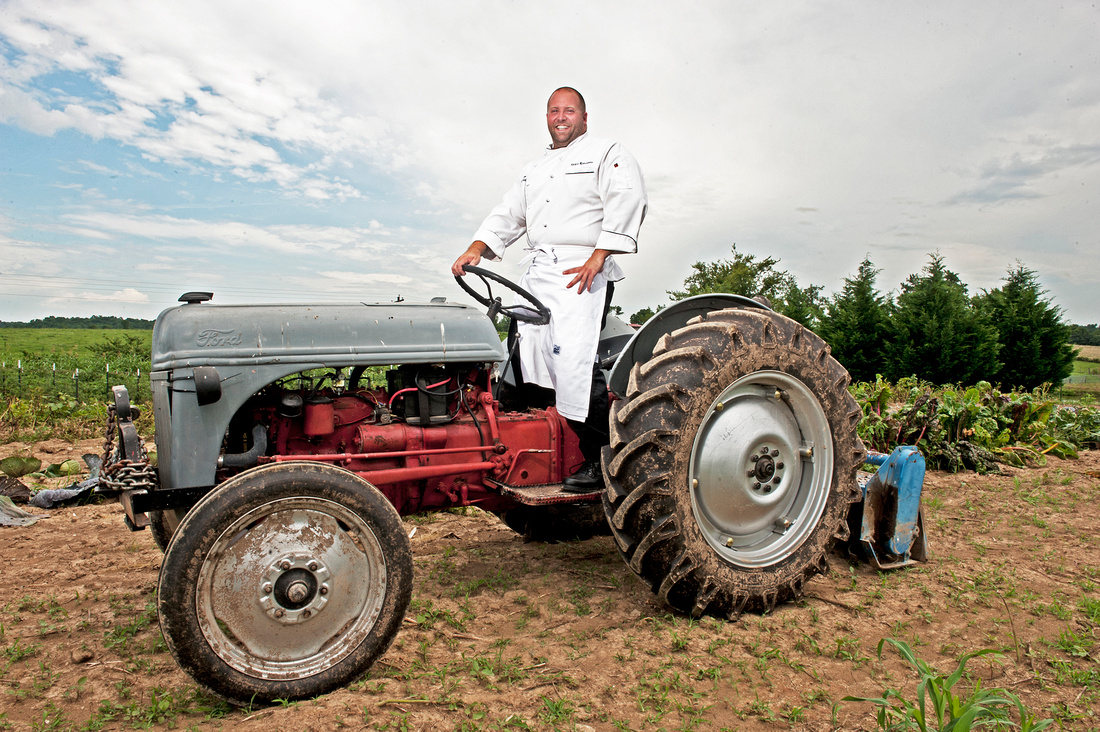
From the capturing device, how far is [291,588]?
2.44 metres

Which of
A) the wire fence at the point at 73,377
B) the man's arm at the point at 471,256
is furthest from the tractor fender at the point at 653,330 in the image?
the wire fence at the point at 73,377

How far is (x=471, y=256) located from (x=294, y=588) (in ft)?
6.55

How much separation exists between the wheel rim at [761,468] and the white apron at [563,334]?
653 millimetres

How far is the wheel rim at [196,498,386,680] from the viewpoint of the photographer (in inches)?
94.1

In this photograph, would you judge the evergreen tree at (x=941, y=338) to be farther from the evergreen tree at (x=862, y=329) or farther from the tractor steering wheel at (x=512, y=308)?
the tractor steering wheel at (x=512, y=308)

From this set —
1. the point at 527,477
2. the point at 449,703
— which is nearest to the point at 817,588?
the point at 527,477

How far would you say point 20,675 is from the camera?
270 cm

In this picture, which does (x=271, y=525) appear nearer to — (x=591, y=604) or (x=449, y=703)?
(x=449, y=703)

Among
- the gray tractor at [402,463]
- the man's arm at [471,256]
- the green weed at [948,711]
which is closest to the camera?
the green weed at [948,711]

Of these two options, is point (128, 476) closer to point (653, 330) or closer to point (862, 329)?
point (653, 330)

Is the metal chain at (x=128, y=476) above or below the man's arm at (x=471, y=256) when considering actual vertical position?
below

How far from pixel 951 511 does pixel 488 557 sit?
3.55 meters

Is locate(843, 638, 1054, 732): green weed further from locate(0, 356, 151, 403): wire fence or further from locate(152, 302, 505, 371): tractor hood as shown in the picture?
locate(0, 356, 151, 403): wire fence

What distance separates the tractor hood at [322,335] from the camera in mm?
2723
